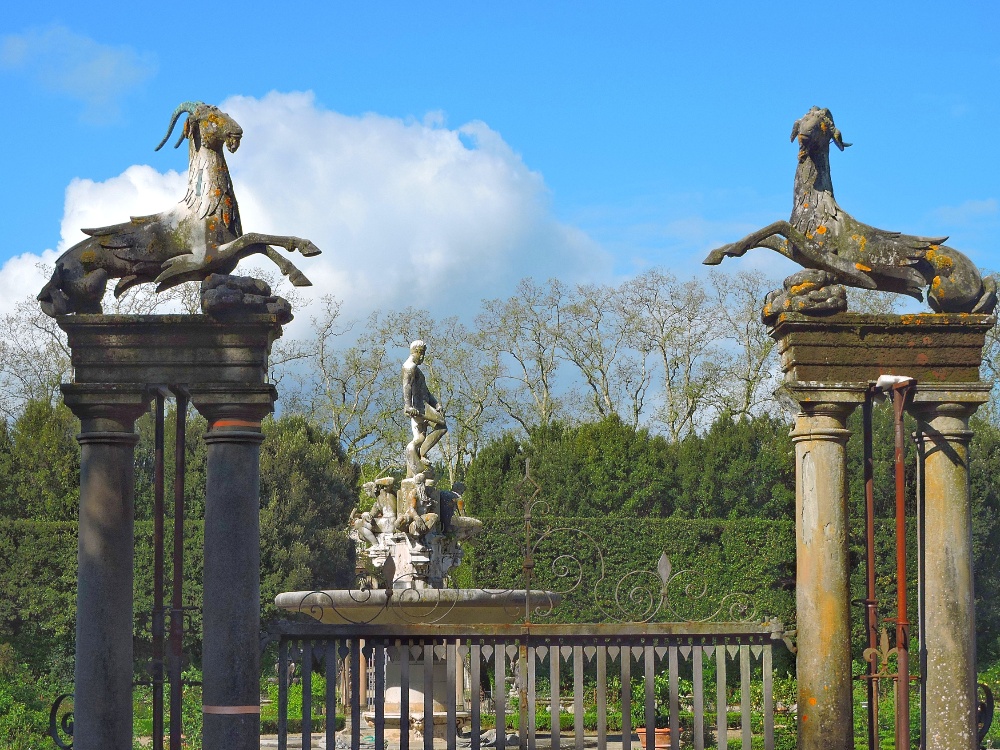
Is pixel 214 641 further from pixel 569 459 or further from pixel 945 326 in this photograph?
pixel 569 459

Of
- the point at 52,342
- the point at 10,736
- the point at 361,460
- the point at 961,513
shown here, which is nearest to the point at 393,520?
the point at 10,736

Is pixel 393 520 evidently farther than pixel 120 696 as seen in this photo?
Yes

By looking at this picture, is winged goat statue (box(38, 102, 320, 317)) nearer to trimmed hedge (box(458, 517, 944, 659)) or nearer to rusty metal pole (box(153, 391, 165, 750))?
rusty metal pole (box(153, 391, 165, 750))

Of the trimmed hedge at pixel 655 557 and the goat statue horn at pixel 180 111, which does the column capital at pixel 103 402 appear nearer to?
the goat statue horn at pixel 180 111

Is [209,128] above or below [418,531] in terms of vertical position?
above

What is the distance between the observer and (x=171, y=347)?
349 inches

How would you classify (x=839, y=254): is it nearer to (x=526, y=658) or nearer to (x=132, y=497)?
(x=526, y=658)

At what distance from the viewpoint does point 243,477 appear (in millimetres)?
8688

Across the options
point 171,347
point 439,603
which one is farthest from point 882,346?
point 439,603

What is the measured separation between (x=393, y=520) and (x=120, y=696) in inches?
326

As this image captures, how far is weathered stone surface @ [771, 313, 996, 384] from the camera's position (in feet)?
29.7

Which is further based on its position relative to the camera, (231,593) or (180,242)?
(180,242)

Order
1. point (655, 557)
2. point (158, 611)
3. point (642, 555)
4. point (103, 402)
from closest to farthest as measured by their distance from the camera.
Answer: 1. point (103, 402)
2. point (158, 611)
3. point (642, 555)
4. point (655, 557)

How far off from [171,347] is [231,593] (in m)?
1.69
